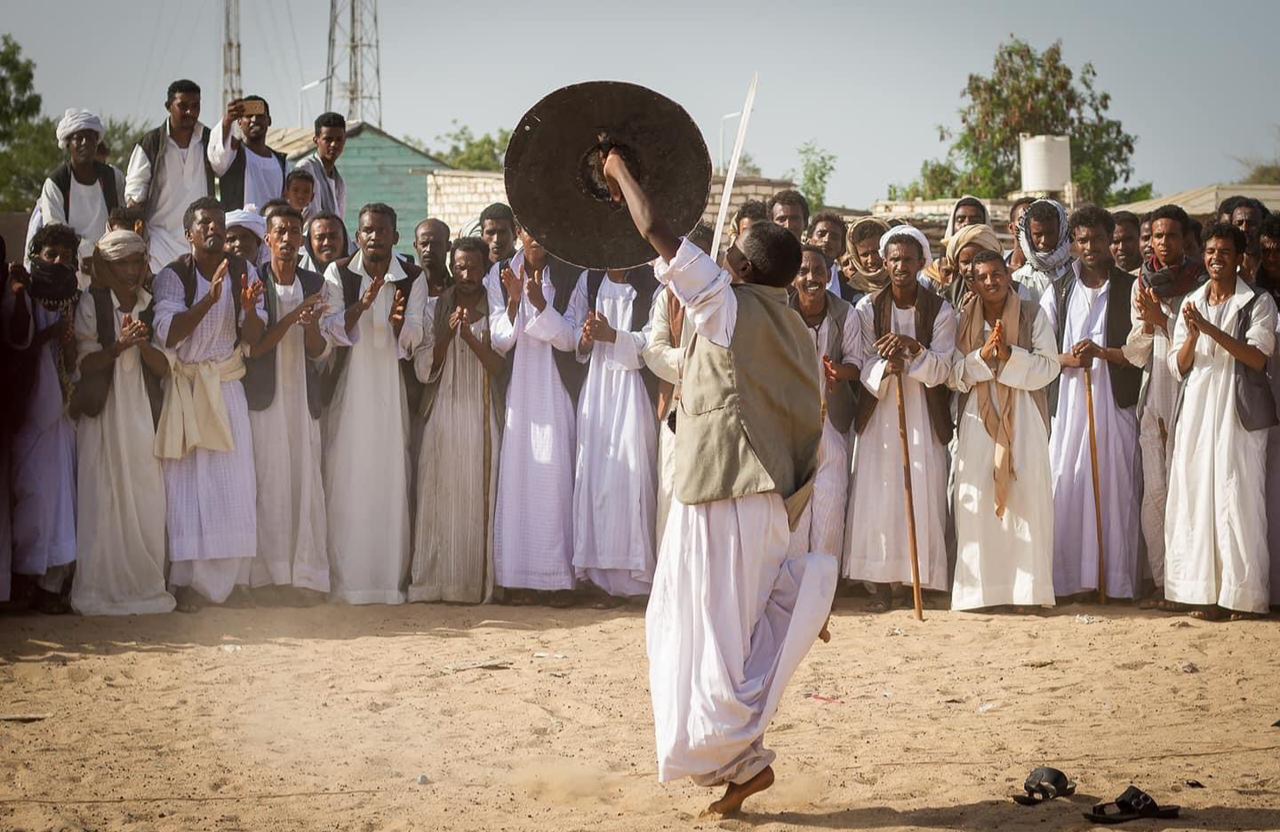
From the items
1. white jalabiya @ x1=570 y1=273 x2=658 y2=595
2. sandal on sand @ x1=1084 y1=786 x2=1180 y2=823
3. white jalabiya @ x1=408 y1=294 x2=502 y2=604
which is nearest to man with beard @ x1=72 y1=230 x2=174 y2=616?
white jalabiya @ x1=408 y1=294 x2=502 y2=604

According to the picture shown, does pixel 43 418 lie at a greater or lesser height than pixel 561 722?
greater

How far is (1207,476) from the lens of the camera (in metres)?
8.89

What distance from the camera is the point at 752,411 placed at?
526 cm

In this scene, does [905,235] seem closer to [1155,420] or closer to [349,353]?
[1155,420]

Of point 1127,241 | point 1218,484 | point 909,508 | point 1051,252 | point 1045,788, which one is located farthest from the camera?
point 1127,241

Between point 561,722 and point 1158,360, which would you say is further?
point 1158,360

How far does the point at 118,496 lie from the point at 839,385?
4569 mm

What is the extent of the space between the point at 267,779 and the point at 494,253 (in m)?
5.08

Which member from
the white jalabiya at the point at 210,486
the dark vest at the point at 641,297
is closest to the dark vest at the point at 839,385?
the dark vest at the point at 641,297

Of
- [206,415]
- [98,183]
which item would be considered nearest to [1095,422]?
[206,415]

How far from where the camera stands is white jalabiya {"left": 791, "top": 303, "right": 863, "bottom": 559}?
9.55 metres

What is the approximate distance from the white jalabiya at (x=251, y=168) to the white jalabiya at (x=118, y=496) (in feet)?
6.31

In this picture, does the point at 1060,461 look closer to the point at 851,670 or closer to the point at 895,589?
the point at 895,589

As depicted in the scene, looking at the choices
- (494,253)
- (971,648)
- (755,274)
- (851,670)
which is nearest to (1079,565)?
(971,648)
